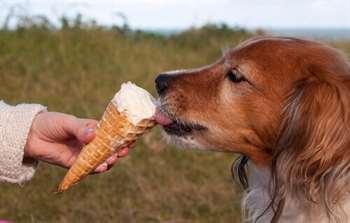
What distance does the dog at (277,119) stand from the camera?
9.50ft

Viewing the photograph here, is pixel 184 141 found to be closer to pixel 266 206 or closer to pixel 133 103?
pixel 133 103

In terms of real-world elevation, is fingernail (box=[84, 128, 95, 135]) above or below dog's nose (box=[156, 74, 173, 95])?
below

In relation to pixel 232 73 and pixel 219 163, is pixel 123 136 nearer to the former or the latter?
pixel 232 73

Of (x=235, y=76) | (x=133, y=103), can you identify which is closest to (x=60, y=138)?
(x=133, y=103)

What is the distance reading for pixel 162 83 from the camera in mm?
3324

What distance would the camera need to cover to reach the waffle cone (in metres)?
3.01

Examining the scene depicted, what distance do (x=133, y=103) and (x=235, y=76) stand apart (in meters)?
0.46

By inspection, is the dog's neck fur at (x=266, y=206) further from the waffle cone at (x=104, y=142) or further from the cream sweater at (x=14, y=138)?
the cream sweater at (x=14, y=138)

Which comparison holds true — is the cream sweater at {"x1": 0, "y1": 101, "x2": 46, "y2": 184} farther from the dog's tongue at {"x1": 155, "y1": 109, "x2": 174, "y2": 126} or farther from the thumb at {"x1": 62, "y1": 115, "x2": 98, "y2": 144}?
the dog's tongue at {"x1": 155, "y1": 109, "x2": 174, "y2": 126}

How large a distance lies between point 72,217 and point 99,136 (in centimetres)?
174

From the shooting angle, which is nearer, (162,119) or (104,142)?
(104,142)

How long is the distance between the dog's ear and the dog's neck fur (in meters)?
0.07

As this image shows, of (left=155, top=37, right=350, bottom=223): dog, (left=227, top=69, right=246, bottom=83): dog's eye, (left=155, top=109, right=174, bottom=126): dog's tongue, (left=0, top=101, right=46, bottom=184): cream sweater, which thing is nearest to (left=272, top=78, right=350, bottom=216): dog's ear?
(left=155, top=37, right=350, bottom=223): dog

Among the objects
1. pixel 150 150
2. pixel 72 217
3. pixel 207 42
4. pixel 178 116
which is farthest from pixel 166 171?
pixel 207 42
